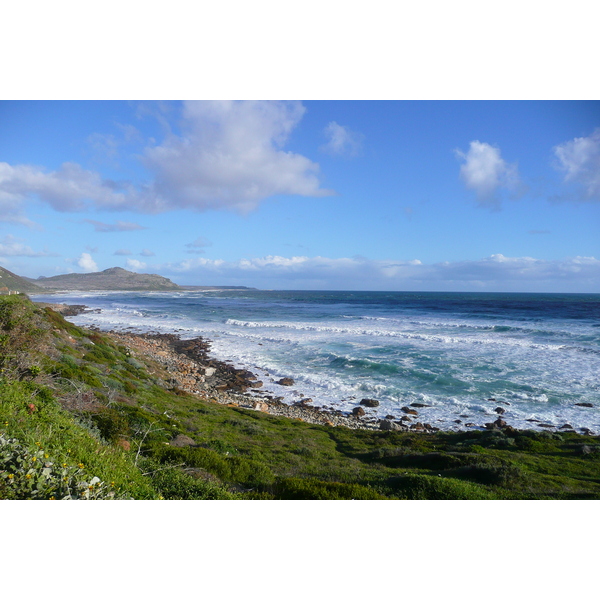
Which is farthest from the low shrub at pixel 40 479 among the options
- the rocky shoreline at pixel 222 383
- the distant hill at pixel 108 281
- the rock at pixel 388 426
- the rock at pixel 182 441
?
the distant hill at pixel 108 281

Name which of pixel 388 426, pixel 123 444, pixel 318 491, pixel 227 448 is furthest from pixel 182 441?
pixel 388 426

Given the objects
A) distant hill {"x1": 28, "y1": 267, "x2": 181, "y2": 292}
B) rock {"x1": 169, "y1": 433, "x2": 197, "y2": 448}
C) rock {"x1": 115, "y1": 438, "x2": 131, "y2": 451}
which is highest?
distant hill {"x1": 28, "y1": 267, "x2": 181, "y2": 292}

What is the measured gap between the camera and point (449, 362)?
23.0m

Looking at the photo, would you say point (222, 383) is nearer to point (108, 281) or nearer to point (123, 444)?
point (123, 444)

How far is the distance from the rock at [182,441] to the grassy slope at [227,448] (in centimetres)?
16

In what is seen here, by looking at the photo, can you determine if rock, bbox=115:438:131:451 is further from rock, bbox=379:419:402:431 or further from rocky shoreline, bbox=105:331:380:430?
rock, bbox=379:419:402:431

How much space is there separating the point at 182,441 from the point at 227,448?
1087 millimetres

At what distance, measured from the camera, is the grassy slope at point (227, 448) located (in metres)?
5.13

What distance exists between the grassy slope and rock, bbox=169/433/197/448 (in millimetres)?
162

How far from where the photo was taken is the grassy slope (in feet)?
16.8

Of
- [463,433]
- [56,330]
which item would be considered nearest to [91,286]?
[56,330]

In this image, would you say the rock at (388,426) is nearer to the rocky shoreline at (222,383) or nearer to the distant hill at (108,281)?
the rocky shoreline at (222,383)

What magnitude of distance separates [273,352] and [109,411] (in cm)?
1933

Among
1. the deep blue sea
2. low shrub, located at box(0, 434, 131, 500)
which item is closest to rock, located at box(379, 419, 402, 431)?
the deep blue sea
